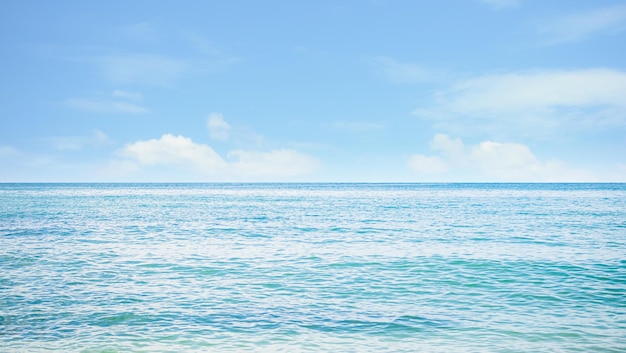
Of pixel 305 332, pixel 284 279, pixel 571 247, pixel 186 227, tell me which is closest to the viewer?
pixel 305 332

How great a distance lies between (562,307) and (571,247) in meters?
15.2

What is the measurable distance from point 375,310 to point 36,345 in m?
9.91

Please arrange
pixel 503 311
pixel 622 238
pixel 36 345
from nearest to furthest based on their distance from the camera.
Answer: pixel 36 345
pixel 503 311
pixel 622 238

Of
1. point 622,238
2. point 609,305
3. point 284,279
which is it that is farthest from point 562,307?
point 622,238

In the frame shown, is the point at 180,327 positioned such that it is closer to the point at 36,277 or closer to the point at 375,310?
the point at 375,310

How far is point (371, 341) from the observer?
13664mm

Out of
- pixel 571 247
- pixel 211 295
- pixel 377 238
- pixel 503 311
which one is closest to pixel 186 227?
pixel 377 238

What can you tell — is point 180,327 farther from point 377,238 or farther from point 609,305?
point 377,238

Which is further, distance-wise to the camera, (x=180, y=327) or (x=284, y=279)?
(x=284, y=279)

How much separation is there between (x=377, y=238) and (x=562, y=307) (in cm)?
1924

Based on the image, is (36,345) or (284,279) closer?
(36,345)

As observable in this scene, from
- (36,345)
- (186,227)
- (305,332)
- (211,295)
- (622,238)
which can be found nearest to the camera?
(36,345)

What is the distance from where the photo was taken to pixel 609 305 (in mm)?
17188

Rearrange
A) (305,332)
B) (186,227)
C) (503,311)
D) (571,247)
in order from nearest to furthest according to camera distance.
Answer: (305,332) → (503,311) → (571,247) → (186,227)
